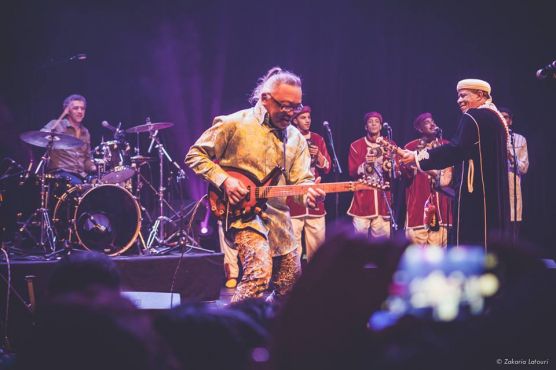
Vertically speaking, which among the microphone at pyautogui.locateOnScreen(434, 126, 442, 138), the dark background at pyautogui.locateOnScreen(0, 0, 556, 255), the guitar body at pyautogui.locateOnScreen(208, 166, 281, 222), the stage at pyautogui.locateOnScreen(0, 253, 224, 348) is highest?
the dark background at pyautogui.locateOnScreen(0, 0, 556, 255)

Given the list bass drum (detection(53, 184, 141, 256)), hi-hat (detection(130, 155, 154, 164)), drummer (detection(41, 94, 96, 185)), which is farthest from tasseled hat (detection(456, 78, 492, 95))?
drummer (detection(41, 94, 96, 185))

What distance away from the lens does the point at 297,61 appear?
37.0ft

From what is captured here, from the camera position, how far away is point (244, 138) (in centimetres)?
480

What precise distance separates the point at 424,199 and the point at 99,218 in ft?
17.4

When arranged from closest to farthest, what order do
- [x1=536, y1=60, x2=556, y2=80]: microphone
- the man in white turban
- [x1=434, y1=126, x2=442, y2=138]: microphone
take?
[x1=536, y1=60, x2=556, y2=80]: microphone
the man in white turban
[x1=434, y1=126, x2=442, y2=138]: microphone

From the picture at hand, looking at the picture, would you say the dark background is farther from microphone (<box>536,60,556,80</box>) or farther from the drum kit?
microphone (<box>536,60,556,80</box>)

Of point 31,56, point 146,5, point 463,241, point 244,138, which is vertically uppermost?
point 146,5

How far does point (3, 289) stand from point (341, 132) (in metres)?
6.89

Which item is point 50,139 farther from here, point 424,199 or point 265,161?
point 424,199

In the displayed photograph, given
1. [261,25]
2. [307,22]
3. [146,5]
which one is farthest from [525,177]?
[146,5]

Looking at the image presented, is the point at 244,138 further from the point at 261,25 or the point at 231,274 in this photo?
the point at 261,25

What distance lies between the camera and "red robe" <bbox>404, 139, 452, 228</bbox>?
9.97 metres

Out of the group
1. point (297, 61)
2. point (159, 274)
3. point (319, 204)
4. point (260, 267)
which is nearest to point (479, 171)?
point (260, 267)

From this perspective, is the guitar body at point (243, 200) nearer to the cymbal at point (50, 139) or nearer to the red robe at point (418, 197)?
the cymbal at point (50, 139)
